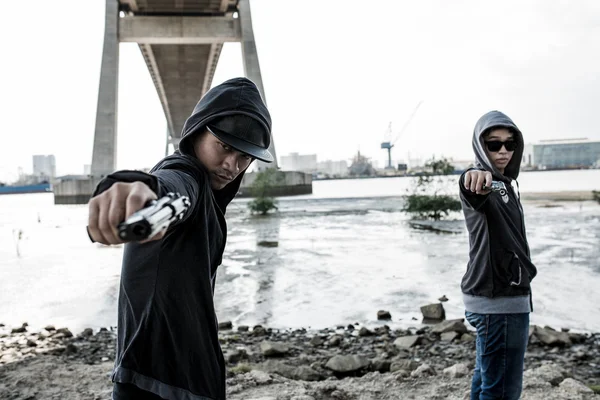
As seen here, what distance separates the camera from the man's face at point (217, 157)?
5.04ft

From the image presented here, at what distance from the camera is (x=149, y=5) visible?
37312 mm

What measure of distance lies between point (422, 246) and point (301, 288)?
181 inches

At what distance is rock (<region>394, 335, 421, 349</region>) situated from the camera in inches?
192

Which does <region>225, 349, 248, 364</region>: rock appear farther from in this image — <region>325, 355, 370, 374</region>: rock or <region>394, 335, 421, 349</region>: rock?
<region>394, 335, 421, 349</region>: rock

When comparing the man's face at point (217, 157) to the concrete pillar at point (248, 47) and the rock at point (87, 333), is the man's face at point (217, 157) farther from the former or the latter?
the concrete pillar at point (248, 47)

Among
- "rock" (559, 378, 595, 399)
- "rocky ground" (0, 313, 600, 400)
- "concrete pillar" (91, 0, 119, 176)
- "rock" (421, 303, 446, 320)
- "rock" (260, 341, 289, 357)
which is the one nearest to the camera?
"rock" (559, 378, 595, 399)

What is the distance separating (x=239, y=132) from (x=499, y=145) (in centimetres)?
149

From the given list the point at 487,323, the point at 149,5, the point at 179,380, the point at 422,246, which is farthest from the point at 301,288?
the point at 149,5

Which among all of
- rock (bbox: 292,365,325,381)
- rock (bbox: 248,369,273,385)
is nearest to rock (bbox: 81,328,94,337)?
rock (bbox: 248,369,273,385)

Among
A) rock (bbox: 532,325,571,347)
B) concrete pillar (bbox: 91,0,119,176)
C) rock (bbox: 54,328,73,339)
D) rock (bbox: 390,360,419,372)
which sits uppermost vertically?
concrete pillar (bbox: 91,0,119,176)

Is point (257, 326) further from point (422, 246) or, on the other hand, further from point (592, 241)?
point (592, 241)

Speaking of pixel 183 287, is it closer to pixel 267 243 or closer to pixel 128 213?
pixel 128 213

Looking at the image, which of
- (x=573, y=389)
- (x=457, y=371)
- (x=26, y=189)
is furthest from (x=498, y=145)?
(x=26, y=189)

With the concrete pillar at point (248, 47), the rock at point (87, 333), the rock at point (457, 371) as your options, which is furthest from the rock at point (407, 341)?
the concrete pillar at point (248, 47)
